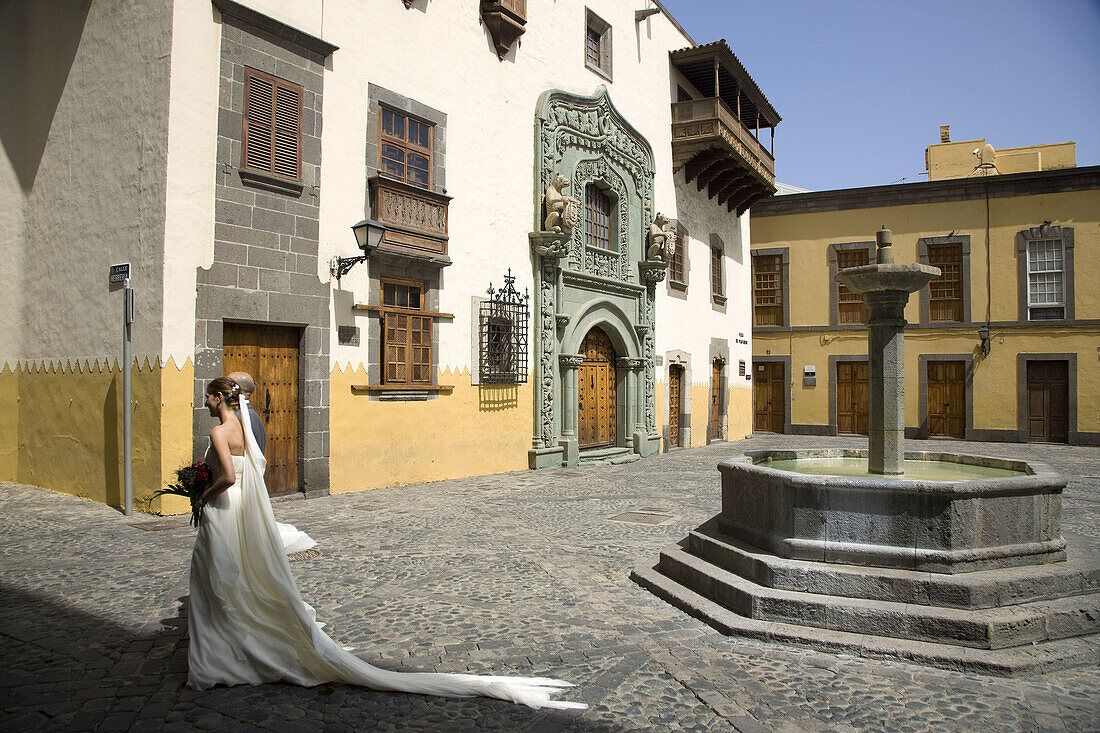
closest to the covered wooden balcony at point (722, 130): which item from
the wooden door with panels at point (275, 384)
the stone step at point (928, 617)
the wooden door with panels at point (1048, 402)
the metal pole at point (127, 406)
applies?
the wooden door with panels at point (1048, 402)

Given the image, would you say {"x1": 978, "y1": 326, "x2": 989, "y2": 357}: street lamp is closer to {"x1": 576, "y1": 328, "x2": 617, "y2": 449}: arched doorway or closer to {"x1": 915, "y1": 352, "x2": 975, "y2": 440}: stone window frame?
{"x1": 915, "y1": 352, "x2": 975, "y2": 440}: stone window frame

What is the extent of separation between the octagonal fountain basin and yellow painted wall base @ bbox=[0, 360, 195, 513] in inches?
254

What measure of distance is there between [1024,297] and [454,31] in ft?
64.1

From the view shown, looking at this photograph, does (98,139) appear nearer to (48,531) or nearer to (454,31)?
(48,531)

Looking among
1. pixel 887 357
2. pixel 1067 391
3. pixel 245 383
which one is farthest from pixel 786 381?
pixel 245 383

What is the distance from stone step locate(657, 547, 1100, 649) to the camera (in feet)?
13.9

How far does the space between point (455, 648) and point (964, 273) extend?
2376cm

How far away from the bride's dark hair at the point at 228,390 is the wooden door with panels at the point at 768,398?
921 inches

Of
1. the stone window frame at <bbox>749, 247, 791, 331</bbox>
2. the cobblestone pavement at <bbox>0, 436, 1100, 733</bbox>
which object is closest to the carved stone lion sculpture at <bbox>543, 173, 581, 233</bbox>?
the cobblestone pavement at <bbox>0, 436, 1100, 733</bbox>

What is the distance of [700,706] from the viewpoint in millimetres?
3621

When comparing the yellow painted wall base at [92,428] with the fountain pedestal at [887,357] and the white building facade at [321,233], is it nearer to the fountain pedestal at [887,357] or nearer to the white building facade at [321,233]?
the white building facade at [321,233]

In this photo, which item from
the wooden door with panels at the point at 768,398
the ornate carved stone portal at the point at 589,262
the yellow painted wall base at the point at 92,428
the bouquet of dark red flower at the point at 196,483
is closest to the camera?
the bouquet of dark red flower at the point at 196,483

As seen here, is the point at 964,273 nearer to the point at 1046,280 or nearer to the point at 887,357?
the point at 1046,280

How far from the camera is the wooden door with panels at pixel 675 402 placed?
18.9 m
